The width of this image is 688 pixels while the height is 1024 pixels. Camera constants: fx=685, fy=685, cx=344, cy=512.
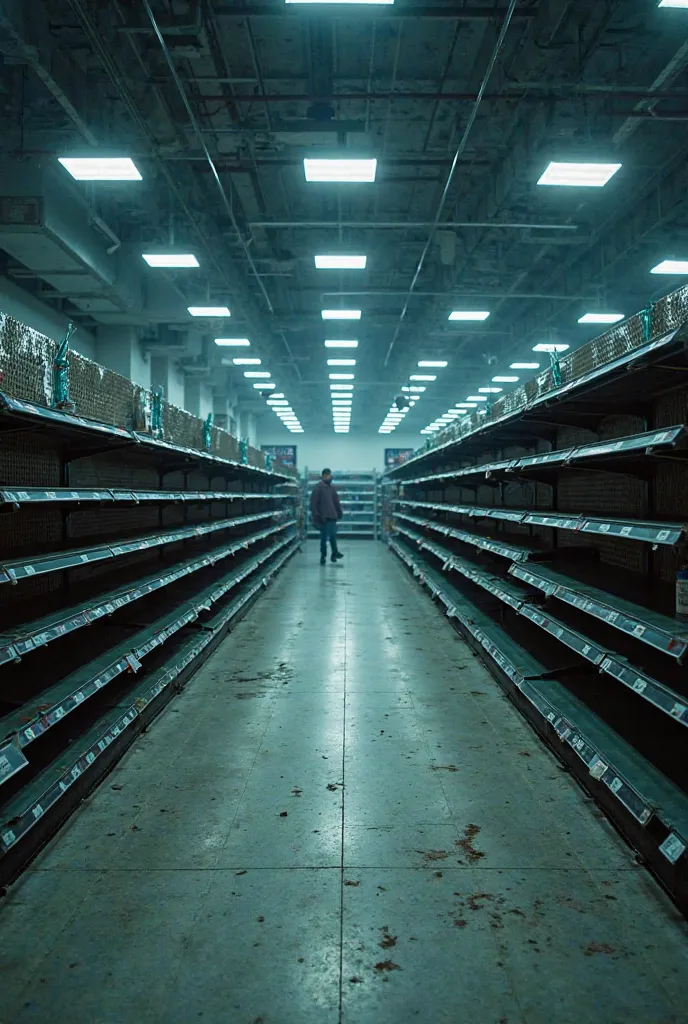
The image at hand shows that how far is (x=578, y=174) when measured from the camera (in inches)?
247

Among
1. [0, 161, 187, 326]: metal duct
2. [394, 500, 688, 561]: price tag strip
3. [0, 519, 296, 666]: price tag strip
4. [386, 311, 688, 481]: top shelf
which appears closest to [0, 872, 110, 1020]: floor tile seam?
[0, 519, 296, 666]: price tag strip

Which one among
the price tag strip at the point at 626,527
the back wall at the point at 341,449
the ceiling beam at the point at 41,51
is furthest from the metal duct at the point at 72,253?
the back wall at the point at 341,449

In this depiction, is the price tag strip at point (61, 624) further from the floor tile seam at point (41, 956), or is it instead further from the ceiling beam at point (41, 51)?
the ceiling beam at point (41, 51)

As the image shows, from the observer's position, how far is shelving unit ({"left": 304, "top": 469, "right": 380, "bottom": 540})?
20438mm

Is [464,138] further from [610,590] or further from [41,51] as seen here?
[610,590]

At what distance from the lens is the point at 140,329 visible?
1140 centimetres

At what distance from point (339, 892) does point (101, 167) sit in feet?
20.1

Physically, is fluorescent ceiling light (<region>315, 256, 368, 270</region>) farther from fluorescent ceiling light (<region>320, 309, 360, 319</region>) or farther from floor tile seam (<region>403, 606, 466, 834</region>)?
→ floor tile seam (<region>403, 606, 466, 834</region>)

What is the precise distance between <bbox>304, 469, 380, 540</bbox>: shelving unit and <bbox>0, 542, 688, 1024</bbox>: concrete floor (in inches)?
656

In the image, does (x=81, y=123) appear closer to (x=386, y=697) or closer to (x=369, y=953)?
(x=386, y=697)

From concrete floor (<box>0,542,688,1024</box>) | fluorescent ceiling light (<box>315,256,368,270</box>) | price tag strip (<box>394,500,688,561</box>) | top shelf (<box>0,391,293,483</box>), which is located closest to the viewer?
concrete floor (<box>0,542,688,1024</box>)

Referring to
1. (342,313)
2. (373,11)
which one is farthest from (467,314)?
(373,11)

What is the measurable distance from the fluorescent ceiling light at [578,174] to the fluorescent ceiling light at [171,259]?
4.01 m

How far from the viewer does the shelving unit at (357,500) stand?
2044 cm
